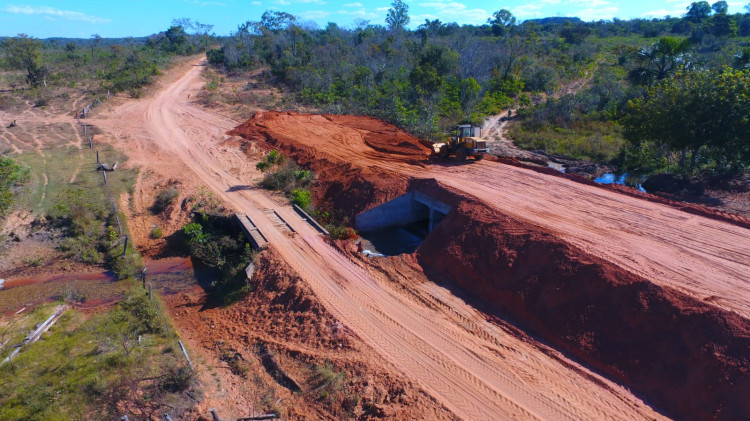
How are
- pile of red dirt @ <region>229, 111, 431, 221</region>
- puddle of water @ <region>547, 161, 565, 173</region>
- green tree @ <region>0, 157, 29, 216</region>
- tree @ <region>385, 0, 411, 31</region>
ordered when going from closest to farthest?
green tree @ <region>0, 157, 29, 216</region> → pile of red dirt @ <region>229, 111, 431, 221</region> → puddle of water @ <region>547, 161, 565, 173</region> → tree @ <region>385, 0, 411, 31</region>

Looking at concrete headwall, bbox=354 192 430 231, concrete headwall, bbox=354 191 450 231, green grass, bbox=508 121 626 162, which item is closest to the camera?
concrete headwall, bbox=354 191 450 231

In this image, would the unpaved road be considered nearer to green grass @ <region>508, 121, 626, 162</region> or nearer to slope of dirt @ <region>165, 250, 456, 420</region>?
slope of dirt @ <region>165, 250, 456, 420</region>

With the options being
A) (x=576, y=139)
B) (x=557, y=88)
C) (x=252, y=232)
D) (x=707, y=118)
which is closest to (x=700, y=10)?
(x=557, y=88)

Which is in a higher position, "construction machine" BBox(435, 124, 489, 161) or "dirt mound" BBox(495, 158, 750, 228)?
"construction machine" BBox(435, 124, 489, 161)

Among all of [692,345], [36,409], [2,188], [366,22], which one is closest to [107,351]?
[36,409]

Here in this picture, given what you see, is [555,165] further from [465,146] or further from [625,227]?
[625,227]

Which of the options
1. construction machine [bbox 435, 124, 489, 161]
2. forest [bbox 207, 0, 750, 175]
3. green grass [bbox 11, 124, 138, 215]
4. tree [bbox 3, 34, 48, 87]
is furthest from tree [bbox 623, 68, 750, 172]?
tree [bbox 3, 34, 48, 87]

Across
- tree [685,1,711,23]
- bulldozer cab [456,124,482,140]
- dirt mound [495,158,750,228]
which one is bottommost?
dirt mound [495,158,750,228]
